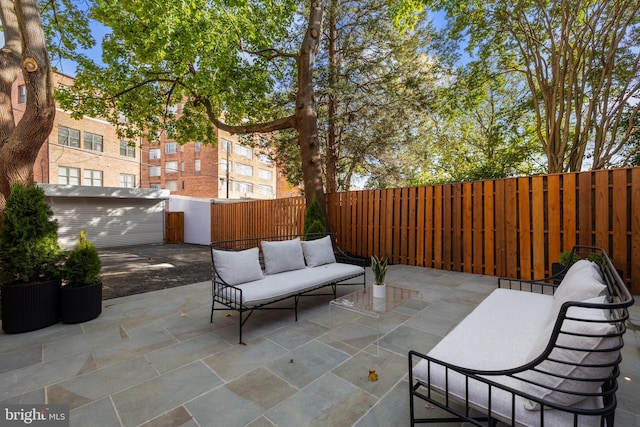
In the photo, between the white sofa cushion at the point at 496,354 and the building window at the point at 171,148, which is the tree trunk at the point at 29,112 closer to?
the white sofa cushion at the point at 496,354

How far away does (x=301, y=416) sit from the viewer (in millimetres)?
1789

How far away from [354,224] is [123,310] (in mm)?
5620

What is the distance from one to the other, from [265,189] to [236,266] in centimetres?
2937

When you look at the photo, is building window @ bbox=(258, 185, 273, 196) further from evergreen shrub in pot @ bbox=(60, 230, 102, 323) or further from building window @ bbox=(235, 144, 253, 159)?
evergreen shrub in pot @ bbox=(60, 230, 102, 323)

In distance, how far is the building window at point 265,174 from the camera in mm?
31153

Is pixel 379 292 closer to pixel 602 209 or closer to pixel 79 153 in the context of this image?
pixel 602 209

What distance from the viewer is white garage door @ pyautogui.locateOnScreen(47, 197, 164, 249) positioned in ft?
39.3

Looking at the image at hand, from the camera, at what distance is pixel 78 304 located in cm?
337

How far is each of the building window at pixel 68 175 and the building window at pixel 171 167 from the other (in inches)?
465

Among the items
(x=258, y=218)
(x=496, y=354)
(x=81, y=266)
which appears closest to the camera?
(x=496, y=354)

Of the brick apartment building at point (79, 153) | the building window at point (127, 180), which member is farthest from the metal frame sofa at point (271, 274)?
the building window at point (127, 180)

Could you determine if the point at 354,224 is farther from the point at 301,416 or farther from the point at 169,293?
A: the point at 301,416

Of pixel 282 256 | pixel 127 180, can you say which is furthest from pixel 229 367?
pixel 127 180

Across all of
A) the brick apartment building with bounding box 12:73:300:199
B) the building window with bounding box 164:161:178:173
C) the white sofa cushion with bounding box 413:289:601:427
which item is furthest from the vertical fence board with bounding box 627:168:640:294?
the building window with bounding box 164:161:178:173
